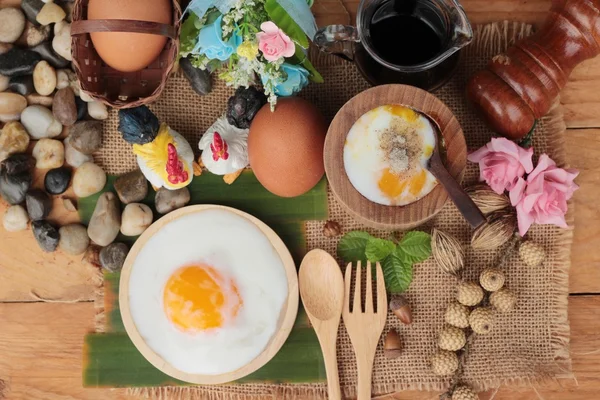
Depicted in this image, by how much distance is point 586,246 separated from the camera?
857mm

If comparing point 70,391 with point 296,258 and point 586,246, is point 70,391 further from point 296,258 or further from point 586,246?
point 586,246

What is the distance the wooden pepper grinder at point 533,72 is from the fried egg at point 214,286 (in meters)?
0.38

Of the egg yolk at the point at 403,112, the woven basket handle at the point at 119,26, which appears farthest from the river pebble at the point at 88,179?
the egg yolk at the point at 403,112

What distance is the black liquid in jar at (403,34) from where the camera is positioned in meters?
0.73

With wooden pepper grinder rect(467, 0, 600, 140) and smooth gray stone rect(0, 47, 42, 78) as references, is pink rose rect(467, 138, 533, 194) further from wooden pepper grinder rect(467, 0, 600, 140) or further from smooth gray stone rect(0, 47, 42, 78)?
smooth gray stone rect(0, 47, 42, 78)

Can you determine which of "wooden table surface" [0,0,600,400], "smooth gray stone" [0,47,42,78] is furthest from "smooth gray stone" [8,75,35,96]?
"wooden table surface" [0,0,600,400]

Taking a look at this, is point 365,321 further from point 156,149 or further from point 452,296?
point 156,149

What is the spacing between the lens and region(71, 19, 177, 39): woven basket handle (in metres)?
0.67

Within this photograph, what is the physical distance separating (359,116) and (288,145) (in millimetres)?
99

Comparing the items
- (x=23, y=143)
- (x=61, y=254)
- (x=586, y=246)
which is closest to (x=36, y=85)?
(x=23, y=143)

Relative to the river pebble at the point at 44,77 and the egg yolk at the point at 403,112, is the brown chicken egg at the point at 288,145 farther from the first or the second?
the river pebble at the point at 44,77

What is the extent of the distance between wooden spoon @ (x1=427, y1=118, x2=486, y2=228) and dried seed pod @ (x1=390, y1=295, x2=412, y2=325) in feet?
0.74

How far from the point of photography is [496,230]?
0.81m

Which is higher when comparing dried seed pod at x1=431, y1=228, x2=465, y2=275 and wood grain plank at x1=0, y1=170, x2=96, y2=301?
dried seed pod at x1=431, y1=228, x2=465, y2=275
